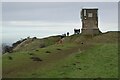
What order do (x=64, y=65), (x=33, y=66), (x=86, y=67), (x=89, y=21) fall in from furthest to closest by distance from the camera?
(x=89, y=21) < (x=33, y=66) < (x=64, y=65) < (x=86, y=67)

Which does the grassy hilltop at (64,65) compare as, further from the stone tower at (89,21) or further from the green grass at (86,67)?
the stone tower at (89,21)

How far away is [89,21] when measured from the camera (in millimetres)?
84438

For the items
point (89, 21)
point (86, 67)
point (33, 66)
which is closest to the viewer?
point (86, 67)

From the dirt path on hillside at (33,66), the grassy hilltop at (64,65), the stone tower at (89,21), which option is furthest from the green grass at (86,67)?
the stone tower at (89,21)

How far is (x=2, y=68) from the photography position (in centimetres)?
3559

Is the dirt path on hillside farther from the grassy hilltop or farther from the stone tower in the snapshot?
the stone tower

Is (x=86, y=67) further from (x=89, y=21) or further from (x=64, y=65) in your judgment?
(x=89, y=21)

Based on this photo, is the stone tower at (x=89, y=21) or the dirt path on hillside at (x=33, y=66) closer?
the dirt path on hillside at (x=33, y=66)

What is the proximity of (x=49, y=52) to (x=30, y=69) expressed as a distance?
1389cm

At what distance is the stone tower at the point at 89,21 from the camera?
272 ft

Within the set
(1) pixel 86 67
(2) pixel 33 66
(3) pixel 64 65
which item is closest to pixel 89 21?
(3) pixel 64 65

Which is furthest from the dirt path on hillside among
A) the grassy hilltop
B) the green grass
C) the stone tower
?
the stone tower

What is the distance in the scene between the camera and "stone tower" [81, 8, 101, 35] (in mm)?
82875

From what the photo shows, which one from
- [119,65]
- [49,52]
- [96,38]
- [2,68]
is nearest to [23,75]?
[2,68]
